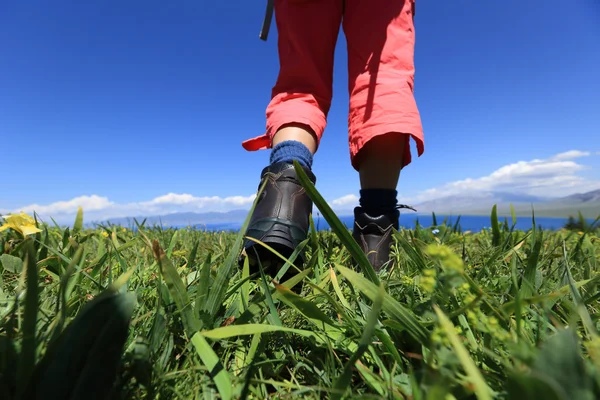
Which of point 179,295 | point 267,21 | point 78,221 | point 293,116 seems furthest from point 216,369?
point 267,21

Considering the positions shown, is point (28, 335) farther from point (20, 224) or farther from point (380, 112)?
point (380, 112)

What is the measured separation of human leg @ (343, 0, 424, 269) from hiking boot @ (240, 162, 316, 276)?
280mm

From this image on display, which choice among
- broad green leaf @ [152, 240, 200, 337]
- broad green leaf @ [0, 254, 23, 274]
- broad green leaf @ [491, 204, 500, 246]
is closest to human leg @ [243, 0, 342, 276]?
broad green leaf @ [152, 240, 200, 337]

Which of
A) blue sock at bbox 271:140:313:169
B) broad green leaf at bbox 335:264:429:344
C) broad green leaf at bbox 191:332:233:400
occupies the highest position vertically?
blue sock at bbox 271:140:313:169

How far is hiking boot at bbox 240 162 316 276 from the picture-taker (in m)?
0.95

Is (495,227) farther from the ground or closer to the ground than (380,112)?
closer to the ground

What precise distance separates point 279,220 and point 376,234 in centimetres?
44

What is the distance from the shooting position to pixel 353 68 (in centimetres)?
151

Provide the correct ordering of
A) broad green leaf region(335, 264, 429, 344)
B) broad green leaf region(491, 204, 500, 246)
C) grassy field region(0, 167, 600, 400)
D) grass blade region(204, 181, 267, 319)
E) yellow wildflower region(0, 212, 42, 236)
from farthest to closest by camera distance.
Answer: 1. broad green leaf region(491, 204, 500, 246)
2. yellow wildflower region(0, 212, 42, 236)
3. grass blade region(204, 181, 267, 319)
4. broad green leaf region(335, 264, 429, 344)
5. grassy field region(0, 167, 600, 400)

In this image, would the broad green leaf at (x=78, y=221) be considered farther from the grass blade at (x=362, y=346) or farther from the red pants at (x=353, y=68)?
the grass blade at (x=362, y=346)

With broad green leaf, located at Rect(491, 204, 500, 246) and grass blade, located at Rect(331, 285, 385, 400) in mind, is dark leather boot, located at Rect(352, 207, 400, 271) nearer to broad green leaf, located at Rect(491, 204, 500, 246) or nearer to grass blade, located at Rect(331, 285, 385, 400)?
broad green leaf, located at Rect(491, 204, 500, 246)

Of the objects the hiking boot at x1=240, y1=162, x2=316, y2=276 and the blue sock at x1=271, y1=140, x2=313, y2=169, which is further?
the blue sock at x1=271, y1=140, x2=313, y2=169

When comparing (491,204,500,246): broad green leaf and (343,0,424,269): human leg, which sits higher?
(343,0,424,269): human leg

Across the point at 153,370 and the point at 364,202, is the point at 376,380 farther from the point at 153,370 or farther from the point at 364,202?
the point at 364,202
